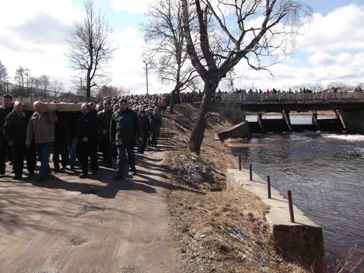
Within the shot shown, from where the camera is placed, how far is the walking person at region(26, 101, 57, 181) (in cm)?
1138

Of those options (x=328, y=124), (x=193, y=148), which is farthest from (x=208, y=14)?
(x=328, y=124)

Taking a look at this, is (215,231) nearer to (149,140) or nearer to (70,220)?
(70,220)

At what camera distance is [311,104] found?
192ft

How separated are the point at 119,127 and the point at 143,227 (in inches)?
178

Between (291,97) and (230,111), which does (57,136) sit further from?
(291,97)

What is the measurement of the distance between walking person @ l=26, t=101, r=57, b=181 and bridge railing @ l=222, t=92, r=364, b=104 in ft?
160

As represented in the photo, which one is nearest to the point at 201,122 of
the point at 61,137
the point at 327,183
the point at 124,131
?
the point at 327,183

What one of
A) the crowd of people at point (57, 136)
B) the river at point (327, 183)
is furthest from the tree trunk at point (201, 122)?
the crowd of people at point (57, 136)

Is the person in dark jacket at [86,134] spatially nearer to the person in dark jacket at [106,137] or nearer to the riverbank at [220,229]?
the person in dark jacket at [106,137]

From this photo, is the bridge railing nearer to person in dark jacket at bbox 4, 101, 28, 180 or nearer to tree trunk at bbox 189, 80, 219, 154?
tree trunk at bbox 189, 80, 219, 154

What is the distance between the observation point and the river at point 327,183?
11875 millimetres

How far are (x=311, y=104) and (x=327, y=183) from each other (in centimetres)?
3975

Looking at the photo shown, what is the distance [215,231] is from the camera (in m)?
7.96

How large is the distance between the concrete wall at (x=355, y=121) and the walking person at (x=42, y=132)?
161ft
